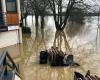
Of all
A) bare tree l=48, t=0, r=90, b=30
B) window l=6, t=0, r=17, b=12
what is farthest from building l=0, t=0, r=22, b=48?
bare tree l=48, t=0, r=90, b=30

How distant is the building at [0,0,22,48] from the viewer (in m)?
17.0

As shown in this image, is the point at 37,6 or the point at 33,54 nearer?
the point at 33,54

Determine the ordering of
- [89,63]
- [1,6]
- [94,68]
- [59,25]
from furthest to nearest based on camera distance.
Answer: [59,25]
[1,6]
[89,63]
[94,68]

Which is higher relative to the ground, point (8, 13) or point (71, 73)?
point (8, 13)

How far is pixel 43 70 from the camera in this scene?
1145cm

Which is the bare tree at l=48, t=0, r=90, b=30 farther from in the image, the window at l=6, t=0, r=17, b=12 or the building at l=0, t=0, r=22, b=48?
the window at l=6, t=0, r=17, b=12

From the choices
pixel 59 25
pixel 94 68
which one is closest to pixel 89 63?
pixel 94 68

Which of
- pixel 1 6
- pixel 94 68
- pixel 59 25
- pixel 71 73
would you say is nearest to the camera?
pixel 71 73

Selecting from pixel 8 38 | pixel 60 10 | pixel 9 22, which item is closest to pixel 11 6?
pixel 9 22

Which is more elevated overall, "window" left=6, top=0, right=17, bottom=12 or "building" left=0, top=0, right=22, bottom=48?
"window" left=6, top=0, right=17, bottom=12

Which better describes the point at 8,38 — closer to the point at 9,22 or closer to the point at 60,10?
the point at 9,22

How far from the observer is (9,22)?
17453mm

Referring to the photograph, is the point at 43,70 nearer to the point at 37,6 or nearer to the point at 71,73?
the point at 71,73

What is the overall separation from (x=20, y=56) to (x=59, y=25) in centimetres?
1875
